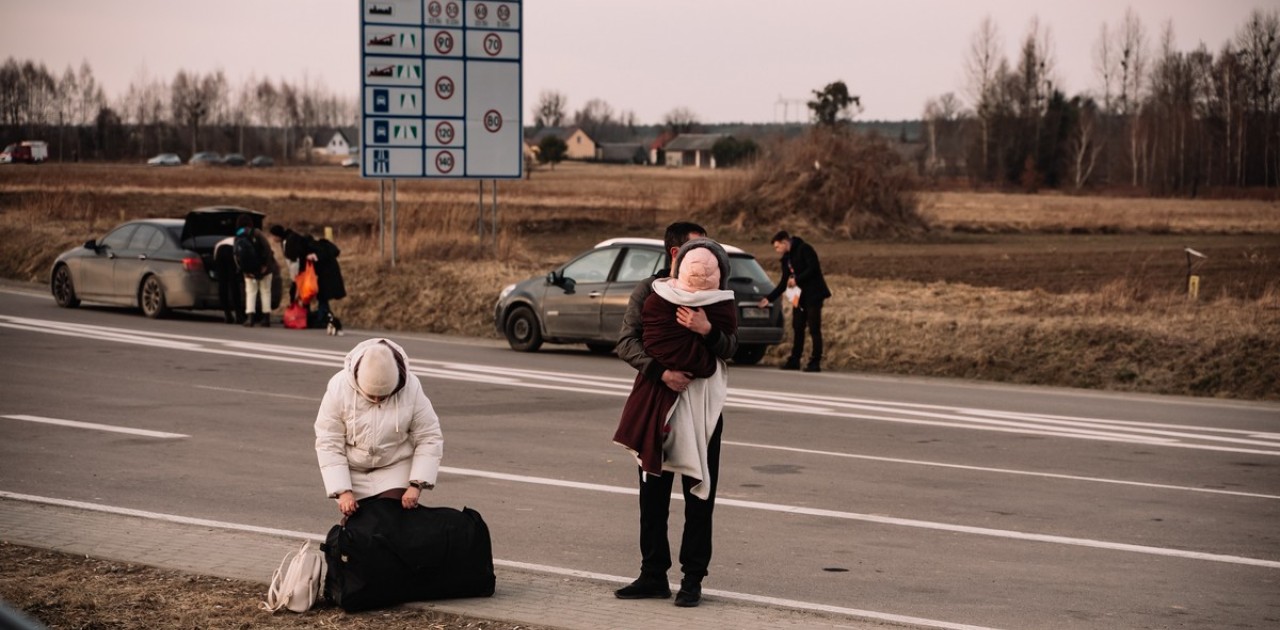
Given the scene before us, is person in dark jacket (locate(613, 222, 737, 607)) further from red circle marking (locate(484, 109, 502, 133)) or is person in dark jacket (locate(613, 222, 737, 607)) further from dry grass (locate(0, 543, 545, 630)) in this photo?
red circle marking (locate(484, 109, 502, 133))

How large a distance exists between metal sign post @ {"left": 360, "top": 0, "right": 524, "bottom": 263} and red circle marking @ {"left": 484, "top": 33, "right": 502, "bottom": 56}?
0.7 inches

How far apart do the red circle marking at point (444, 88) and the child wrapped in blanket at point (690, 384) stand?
22.1m

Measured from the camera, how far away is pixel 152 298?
24.5 m

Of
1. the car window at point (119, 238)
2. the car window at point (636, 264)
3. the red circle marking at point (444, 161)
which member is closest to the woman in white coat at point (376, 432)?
the car window at point (636, 264)

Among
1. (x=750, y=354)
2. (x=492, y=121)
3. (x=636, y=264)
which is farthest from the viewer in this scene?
(x=492, y=121)

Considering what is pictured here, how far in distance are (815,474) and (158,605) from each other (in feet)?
19.0

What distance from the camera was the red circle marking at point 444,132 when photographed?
2861 cm

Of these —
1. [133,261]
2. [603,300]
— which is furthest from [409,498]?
[133,261]

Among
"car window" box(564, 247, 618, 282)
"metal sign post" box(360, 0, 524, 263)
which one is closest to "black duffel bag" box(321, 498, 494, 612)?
"car window" box(564, 247, 618, 282)

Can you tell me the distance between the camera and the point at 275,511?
30.6ft

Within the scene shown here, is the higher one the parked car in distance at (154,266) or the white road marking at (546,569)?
the parked car in distance at (154,266)

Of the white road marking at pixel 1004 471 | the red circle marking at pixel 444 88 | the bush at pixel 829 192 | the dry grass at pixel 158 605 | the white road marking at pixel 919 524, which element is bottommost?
the white road marking at pixel 1004 471

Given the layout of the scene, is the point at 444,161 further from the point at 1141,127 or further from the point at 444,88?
the point at 1141,127

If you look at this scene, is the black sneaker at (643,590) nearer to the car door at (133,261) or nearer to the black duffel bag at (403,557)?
the black duffel bag at (403,557)
